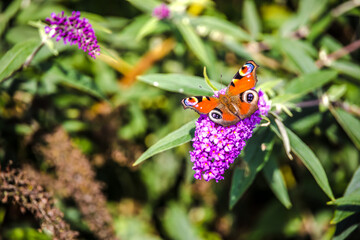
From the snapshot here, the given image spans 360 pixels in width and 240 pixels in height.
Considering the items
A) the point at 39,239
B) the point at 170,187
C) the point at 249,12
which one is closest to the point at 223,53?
the point at 249,12

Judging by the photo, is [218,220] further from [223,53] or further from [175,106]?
[223,53]

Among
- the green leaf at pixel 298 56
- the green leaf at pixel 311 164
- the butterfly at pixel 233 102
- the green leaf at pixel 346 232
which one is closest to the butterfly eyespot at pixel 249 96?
the butterfly at pixel 233 102

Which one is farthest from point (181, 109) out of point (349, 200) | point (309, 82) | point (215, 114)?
point (349, 200)

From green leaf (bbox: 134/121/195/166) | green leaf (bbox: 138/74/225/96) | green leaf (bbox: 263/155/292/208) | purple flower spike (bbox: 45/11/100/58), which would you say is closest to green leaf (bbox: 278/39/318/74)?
green leaf (bbox: 263/155/292/208)

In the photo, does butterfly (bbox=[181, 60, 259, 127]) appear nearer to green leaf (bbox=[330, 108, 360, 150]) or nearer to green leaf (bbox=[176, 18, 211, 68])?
green leaf (bbox=[176, 18, 211, 68])

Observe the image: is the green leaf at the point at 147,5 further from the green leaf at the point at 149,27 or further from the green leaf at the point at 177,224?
the green leaf at the point at 177,224
